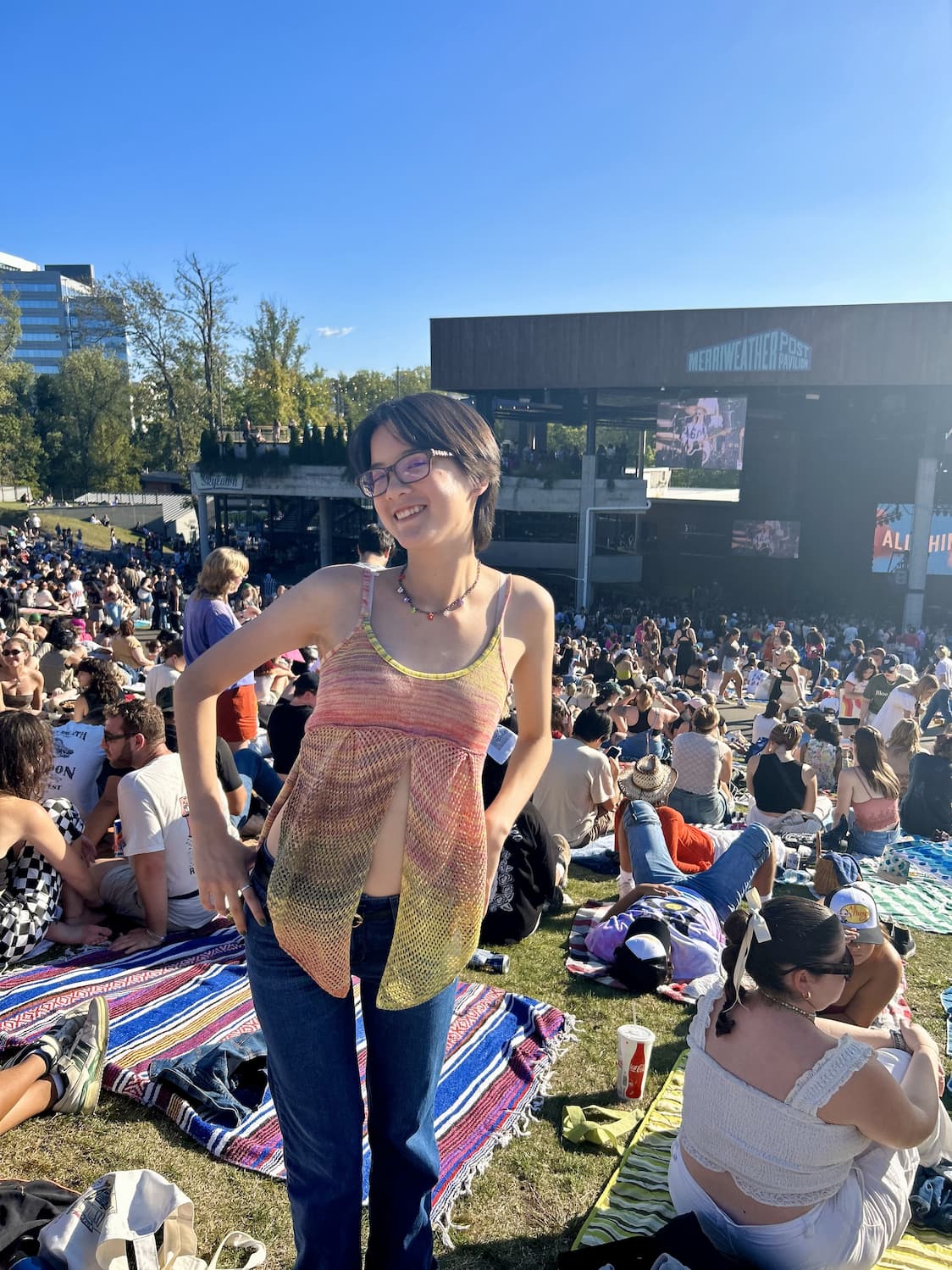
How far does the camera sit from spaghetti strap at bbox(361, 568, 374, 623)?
1733mm

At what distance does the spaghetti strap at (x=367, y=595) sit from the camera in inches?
68.2

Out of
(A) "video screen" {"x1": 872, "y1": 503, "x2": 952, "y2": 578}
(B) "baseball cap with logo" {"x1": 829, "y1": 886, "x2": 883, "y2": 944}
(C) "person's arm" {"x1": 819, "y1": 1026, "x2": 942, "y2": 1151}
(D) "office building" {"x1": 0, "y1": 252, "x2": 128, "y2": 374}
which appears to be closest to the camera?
(C) "person's arm" {"x1": 819, "y1": 1026, "x2": 942, "y2": 1151}

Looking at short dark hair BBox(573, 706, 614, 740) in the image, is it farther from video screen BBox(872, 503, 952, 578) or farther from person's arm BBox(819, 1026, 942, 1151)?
video screen BBox(872, 503, 952, 578)

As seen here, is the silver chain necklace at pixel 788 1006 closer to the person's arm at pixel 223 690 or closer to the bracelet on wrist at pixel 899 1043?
the bracelet on wrist at pixel 899 1043

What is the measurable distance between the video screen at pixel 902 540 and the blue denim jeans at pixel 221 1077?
96.2 ft

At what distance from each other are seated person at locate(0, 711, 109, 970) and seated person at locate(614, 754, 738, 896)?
294 cm

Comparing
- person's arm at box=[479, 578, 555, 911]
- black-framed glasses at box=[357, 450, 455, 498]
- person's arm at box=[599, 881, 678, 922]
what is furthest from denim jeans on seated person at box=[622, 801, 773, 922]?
black-framed glasses at box=[357, 450, 455, 498]

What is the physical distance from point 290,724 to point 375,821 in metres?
4.98

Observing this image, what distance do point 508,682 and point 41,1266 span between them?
1.86 metres

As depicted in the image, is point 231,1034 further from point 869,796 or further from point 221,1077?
point 869,796

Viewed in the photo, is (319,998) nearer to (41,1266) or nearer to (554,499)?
(41,1266)

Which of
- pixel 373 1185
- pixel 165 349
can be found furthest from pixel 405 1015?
pixel 165 349

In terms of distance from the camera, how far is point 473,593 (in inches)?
73.4

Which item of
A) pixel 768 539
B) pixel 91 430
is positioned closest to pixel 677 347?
pixel 768 539
